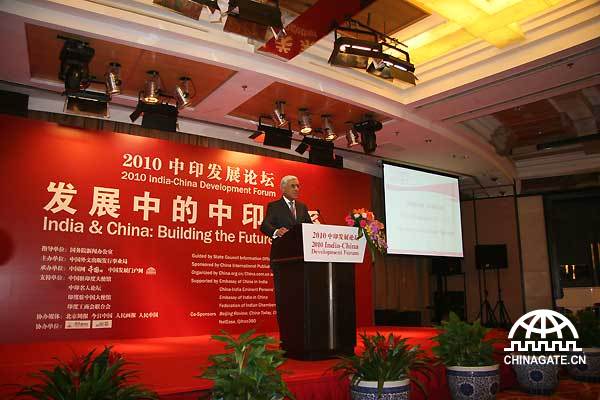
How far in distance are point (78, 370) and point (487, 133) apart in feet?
22.6

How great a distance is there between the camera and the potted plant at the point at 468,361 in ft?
8.31

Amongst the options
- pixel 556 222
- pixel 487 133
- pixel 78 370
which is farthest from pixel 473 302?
pixel 78 370

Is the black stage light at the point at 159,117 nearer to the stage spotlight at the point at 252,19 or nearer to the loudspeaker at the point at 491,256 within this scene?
the stage spotlight at the point at 252,19

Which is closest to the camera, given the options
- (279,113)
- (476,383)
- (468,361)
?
(476,383)

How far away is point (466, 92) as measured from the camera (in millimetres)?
5426

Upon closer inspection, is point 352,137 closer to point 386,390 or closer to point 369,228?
point 369,228

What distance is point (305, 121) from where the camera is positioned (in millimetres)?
5809

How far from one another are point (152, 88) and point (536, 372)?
164 inches

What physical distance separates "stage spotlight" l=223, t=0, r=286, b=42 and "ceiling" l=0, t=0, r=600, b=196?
1.35ft

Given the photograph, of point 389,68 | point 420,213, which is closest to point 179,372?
point 389,68

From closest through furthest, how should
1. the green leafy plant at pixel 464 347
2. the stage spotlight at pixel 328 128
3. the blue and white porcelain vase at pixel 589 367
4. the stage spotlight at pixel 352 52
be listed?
the green leafy plant at pixel 464 347, the blue and white porcelain vase at pixel 589 367, the stage spotlight at pixel 352 52, the stage spotlight at pixel 328 128

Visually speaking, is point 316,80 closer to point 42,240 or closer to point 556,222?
point 42,240

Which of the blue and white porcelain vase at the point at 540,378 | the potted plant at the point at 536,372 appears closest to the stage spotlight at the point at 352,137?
the potted plant at the point at 536,372

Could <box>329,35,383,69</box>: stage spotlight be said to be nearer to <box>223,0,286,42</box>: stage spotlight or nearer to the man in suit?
<box>223,0,286,42</box>: stage spotlight
